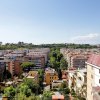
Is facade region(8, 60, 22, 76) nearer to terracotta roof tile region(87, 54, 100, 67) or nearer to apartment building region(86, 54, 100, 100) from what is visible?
apartment building region(86, 54, 100, 100)

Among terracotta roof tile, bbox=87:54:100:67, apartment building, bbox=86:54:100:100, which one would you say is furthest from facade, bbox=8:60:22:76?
terracotta roof tile, bbox=87:54:100:67

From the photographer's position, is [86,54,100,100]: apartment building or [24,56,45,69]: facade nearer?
[86,54,100,100]: apartment building

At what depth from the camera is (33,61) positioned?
4700cm

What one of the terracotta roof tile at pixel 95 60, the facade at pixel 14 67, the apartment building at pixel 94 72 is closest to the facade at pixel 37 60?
the facade at pixel 14 67

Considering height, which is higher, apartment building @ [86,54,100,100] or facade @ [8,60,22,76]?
apartment building @ [86,54,100,100]

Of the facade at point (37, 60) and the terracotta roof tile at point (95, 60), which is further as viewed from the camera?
the facade at point (37, 60)

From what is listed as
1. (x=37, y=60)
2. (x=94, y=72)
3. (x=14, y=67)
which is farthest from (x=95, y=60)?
(x=37, y=60)

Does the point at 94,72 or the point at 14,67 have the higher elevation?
the point at 94,72

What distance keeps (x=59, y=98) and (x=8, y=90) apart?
5.99 meters

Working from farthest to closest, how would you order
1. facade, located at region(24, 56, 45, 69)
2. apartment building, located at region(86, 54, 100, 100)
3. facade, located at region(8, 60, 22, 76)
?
facade, located at region(24, 56, 45, 69) < facade, located at region(8, 60, 22, 76) < apartment building, located at region(86, 54, 100, 100)

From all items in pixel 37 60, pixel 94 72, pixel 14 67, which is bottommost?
pixel 14 67

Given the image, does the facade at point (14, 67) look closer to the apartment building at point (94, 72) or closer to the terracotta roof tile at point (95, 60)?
the apartment building at point (94, 72)

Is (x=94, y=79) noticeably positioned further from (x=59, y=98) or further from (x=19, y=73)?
(x=19, y=73)

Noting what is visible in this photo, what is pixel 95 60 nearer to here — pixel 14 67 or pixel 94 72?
pixel 94 72
